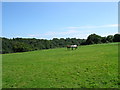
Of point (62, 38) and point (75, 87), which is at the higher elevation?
point (62, 38)

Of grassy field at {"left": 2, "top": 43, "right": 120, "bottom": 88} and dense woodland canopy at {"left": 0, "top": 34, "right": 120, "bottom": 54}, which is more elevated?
dense woodland canopy at {"left": 0, "top": 34, "right": 120, "bottom": 54}

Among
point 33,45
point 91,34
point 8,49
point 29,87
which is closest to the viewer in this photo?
point 29,87

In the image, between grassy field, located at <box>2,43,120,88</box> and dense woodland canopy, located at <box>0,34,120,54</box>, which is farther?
dense woodland canopy, located at <box>0,34,120,54</box>

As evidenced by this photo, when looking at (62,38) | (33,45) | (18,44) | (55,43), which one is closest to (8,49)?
(18,44)

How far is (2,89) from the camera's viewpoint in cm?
504

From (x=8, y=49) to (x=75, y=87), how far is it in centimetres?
5809

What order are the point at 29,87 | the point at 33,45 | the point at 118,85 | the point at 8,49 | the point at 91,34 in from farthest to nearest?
the point at 91,34 → the point at 33,45 → the point at 8,49 → the point at 29,87 → the point at 118,85

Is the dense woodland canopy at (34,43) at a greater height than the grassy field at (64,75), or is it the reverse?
the dense woodland canopy at (34,43)

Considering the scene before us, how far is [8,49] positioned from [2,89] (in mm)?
56763

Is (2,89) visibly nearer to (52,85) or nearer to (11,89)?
(11,89)

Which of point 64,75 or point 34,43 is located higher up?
point 34,43

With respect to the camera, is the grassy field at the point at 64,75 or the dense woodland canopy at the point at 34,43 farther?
the dense woodland canopy at the point at 34,43

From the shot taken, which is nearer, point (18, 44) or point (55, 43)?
point (18, 44)

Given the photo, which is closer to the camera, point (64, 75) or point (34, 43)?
point (64, 75)
